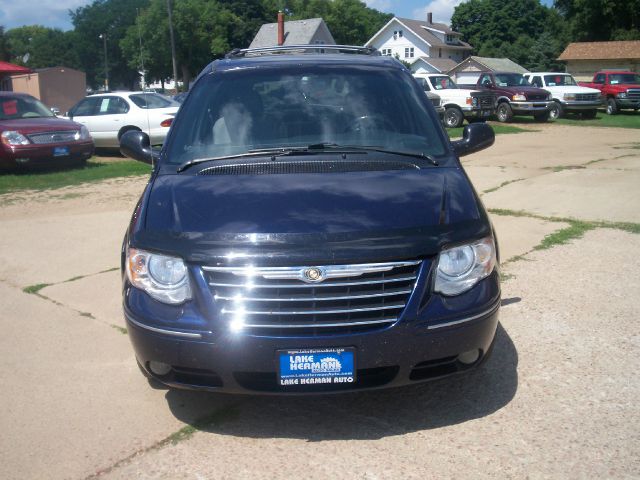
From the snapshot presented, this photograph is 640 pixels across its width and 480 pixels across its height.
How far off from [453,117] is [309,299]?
22.8m

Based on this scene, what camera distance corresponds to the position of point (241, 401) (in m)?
3.75

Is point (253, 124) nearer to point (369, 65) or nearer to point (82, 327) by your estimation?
point (369, 65)

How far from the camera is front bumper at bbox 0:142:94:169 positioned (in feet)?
43.0

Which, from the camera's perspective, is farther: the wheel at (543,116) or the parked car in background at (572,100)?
the parked car in background at (572,100)

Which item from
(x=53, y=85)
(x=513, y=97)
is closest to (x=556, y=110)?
(x=513, y=97)

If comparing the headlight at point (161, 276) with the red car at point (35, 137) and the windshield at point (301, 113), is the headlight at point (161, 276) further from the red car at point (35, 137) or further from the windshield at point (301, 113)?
the red car at point (35, 137)

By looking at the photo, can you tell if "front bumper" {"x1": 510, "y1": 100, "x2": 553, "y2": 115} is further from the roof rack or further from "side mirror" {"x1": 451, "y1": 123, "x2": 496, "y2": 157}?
"side mirror" {"x1": 451, "y1": 123, "x2": 496, "y2": 157}

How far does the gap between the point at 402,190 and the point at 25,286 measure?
3.94 metres

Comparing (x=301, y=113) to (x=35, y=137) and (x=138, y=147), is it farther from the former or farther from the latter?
(x=35, y=137)

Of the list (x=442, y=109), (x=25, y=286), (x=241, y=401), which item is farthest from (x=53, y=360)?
(x=442, y=109)

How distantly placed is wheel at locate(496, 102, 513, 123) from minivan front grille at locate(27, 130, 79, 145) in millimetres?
16755

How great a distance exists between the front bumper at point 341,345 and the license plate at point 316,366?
0.03m

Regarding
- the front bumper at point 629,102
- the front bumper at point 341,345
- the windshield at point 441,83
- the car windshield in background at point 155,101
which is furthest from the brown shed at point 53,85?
the front bumper at point 341,345

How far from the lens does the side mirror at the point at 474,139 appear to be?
478 cm
